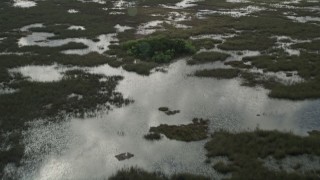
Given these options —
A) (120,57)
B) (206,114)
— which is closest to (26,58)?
(120,57)

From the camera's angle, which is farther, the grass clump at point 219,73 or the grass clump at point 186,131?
the grass clump at point 219,73

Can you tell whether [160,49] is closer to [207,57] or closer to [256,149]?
[207,57]

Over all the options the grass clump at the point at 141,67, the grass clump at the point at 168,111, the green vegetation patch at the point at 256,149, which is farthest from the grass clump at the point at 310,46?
the green vegetation patch at the point at 256,149

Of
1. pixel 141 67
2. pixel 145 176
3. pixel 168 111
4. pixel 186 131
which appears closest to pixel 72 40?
pixel 141 67

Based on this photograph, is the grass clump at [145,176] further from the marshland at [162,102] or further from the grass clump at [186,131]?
the grass clump at [186,131]

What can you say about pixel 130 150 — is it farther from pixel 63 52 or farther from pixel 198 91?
pixel 63 52

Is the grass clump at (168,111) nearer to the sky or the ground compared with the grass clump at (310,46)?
nearer to the ground

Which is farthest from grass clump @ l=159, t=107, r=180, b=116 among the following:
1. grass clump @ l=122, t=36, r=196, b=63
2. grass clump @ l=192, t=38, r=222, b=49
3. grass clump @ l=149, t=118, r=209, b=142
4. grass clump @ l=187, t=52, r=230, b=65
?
grass clump @ l=192, t=38, r=222, b=49
